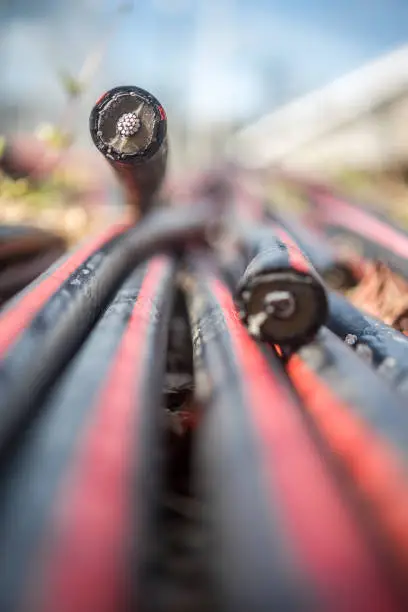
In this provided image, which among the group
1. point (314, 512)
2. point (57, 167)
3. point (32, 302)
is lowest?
point (314, 512)

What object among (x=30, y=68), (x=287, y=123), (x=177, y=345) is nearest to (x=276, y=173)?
(x=177, y=345)

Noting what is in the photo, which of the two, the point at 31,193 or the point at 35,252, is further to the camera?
the point at 31,193

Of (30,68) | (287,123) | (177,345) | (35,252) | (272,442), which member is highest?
(30,68)

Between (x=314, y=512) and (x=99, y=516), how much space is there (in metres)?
0.20

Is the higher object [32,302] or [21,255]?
[21,255]

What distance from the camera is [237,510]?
0.48 meters

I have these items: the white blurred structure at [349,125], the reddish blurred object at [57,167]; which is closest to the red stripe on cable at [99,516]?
the reddish blurred object at [57,167]

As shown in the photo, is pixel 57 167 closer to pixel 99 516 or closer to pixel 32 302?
pixel 32 302

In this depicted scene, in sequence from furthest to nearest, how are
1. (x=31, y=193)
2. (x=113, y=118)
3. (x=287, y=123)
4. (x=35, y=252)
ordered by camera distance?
(x=287, y=123)
(x=31, y=193)
(x=35, y=252)
(x=113, y=118)

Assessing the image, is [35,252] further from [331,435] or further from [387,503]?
[387,503]

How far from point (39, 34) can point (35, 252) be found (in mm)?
6156

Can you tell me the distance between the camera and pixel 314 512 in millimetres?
464

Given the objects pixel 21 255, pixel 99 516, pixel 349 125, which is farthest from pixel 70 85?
pixel 349 125

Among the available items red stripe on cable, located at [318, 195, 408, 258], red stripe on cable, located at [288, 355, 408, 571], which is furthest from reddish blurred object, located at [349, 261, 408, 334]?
red stripe on cable, located at [288, 355, 408, 571]
